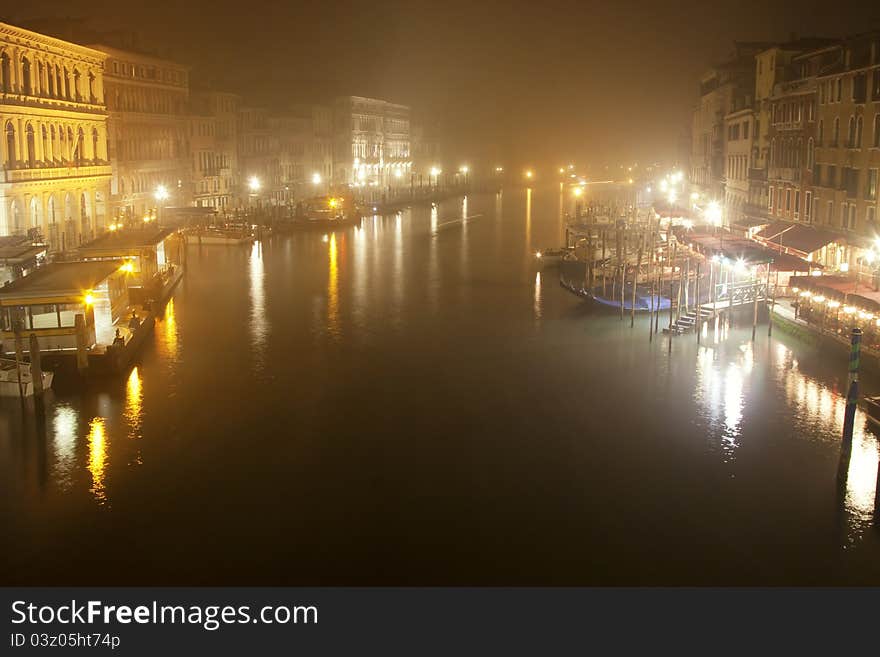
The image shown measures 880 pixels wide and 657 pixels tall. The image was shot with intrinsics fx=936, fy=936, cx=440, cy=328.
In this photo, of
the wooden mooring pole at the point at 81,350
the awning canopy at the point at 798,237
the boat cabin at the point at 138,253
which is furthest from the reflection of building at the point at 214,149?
the wooden mooring pole at the point at 81,350

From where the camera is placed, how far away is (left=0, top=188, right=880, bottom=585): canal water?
11695mm

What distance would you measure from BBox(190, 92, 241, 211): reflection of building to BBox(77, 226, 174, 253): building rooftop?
876 inches

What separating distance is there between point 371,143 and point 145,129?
146ft

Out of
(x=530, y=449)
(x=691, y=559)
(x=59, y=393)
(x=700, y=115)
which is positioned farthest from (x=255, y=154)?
(x=691, y=559)

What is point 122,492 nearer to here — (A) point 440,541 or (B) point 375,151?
(A) point 440,541

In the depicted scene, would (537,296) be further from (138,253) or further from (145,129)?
(145,129)

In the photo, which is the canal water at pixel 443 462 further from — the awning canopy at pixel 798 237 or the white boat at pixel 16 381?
the awning canopy at pixel 798 237

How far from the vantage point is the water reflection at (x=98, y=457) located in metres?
13.8

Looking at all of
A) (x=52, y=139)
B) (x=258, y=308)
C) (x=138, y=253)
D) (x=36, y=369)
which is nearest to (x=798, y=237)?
(x=258, y=308)

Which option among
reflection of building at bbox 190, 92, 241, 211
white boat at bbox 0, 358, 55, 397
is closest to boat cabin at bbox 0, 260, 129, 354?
white boat at bbox 0, 358, 55, 397

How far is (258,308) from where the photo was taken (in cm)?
2852

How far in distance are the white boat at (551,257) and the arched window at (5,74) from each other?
21.2 metres

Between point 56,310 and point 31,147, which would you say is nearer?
point 56,310

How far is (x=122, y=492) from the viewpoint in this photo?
13734 mm
